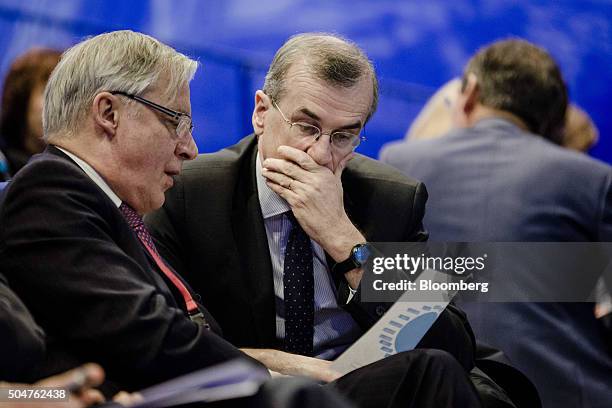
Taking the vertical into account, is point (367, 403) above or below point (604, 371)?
above

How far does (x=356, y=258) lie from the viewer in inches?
93.4

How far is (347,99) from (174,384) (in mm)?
1114

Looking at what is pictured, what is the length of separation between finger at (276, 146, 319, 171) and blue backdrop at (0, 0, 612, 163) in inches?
84.6

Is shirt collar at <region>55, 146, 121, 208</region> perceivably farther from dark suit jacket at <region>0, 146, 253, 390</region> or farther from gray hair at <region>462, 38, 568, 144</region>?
gray hair at <region>462, 38, 568, 144</region>

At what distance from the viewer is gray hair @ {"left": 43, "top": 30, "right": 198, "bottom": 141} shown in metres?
2.03

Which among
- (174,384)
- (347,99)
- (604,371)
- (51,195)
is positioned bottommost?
(604,371)

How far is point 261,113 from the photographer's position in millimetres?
2516

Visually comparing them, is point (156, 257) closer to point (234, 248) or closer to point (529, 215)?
point (234, 248)

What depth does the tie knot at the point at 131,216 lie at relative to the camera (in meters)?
2.12

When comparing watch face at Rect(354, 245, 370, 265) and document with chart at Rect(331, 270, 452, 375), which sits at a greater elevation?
watch face at Rect(354, 245, 370, 265)

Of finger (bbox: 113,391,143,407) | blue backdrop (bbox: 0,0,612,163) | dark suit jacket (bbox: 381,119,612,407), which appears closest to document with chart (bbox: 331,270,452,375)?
finger (bbox: 113,391,143,407)

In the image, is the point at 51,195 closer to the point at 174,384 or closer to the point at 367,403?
the point at 174,384

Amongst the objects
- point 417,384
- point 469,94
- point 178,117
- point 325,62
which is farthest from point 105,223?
point 469,94

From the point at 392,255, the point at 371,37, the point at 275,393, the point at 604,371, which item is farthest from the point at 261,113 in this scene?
the point at 371,37
